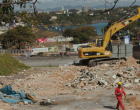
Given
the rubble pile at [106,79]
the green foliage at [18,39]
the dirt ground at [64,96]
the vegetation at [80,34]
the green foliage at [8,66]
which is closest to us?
the dirt ground at [64,96]

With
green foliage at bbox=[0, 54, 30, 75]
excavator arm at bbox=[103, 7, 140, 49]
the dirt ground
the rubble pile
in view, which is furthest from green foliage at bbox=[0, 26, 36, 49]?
the rubble pile

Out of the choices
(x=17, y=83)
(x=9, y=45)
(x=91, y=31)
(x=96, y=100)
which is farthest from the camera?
(x=91, y=31)

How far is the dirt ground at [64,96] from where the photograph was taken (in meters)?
10.6

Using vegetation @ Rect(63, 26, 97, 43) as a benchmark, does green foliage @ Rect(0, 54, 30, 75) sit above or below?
below

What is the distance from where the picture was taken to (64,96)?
1280 cm

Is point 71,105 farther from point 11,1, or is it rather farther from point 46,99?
point 11,1

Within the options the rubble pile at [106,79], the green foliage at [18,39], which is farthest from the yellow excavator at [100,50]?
the green foliage at [18,39]

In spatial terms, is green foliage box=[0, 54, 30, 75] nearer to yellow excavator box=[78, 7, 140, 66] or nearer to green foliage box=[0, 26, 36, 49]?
yellow excavator box=[78, 7, 140, 66]

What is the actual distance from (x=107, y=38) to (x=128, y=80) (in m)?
8.09

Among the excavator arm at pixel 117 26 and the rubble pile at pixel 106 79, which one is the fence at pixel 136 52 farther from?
the rubble pile at pixel 106 79

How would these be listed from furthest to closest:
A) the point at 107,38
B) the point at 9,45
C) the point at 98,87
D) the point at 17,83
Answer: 1. the point at 9,45
2. the point at 107,38
3. the point at 17,83
4. the point at 98,87

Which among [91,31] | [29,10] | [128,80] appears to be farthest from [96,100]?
[91,31]

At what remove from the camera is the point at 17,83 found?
1639cm

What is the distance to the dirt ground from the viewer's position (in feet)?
34.8
